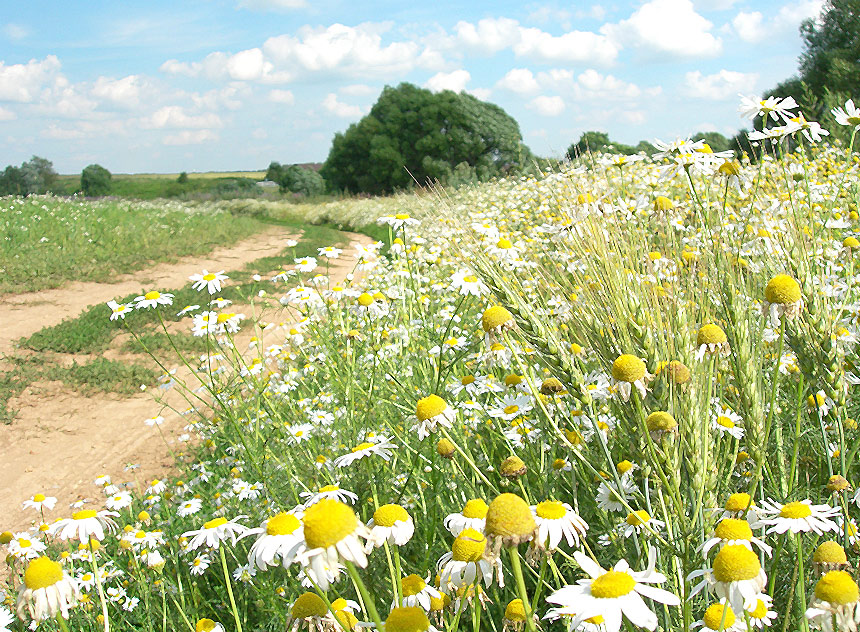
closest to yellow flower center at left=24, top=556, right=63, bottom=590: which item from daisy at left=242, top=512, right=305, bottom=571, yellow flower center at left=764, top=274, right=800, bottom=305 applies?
daisy at left=242, top=512, right=305, bottom=571

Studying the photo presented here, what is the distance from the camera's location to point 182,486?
12.4ft

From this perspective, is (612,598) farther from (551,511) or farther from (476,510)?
(476,510)

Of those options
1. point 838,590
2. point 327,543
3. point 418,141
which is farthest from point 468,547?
point 418,141

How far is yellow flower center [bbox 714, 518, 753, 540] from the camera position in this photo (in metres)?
1.19

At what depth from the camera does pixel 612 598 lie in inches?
41.1

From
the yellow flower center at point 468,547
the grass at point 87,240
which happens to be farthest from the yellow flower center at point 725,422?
the grass at point 87,240

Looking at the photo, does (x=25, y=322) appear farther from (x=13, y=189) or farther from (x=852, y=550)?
(x=13, y=189)

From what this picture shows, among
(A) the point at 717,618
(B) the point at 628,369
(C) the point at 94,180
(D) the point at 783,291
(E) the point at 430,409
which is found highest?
(C) the point at 94,180

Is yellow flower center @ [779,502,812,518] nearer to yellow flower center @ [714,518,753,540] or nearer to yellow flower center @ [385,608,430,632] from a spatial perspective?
yellow flower center @ [714,518,753,540]

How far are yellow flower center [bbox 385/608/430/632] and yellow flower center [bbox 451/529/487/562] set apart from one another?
0.14 m

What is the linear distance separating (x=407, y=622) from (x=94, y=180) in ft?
151

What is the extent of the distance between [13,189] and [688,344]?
38024mm

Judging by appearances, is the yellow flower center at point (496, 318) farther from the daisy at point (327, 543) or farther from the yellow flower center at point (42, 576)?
the yellow flower center at point (42, 576)

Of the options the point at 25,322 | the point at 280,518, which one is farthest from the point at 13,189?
the point at 280,518
